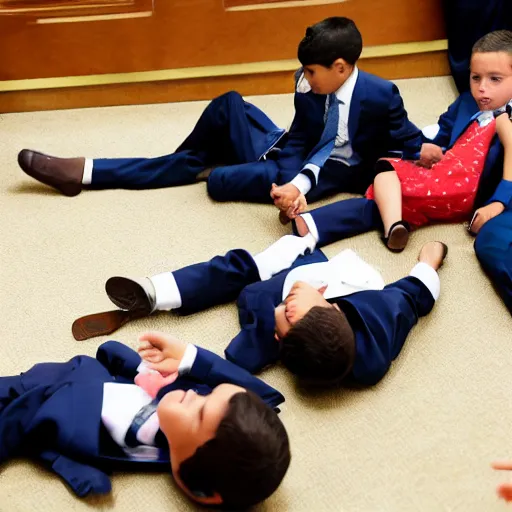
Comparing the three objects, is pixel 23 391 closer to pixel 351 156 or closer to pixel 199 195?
pixel 199 195

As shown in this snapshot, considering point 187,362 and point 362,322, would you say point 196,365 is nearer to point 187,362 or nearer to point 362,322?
point 187,362

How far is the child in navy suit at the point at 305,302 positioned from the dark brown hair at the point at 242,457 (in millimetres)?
204

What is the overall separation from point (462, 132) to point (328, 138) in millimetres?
315

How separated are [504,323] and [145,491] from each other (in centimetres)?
75

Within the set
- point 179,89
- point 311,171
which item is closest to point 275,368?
point 311,171

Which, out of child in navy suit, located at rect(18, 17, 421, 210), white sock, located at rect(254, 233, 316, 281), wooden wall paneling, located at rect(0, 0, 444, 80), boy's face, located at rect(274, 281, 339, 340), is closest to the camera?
boy's face, located at rect(274, 281, 339, 340)

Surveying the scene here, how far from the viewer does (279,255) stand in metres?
1.51

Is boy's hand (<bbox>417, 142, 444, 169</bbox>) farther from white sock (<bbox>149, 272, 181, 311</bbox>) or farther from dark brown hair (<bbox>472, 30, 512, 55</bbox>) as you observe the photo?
white sock (<bbox>149, 272, 181, 311</bbox>)

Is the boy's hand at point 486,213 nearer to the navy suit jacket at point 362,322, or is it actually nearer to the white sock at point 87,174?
the navy suit jacket at point 362,322

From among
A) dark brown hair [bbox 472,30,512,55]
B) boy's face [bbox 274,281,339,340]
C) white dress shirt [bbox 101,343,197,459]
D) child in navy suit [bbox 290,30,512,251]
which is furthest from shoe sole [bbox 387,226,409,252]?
white dress shirt [bbox 101,343,197,459]

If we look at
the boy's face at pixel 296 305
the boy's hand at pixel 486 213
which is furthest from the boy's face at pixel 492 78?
the boy's face at pixel 296 305

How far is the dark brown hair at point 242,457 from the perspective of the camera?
101 centimetres

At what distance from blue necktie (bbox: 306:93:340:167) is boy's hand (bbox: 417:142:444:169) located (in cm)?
20

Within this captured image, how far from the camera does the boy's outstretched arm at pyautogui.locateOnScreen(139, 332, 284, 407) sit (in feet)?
4.03
